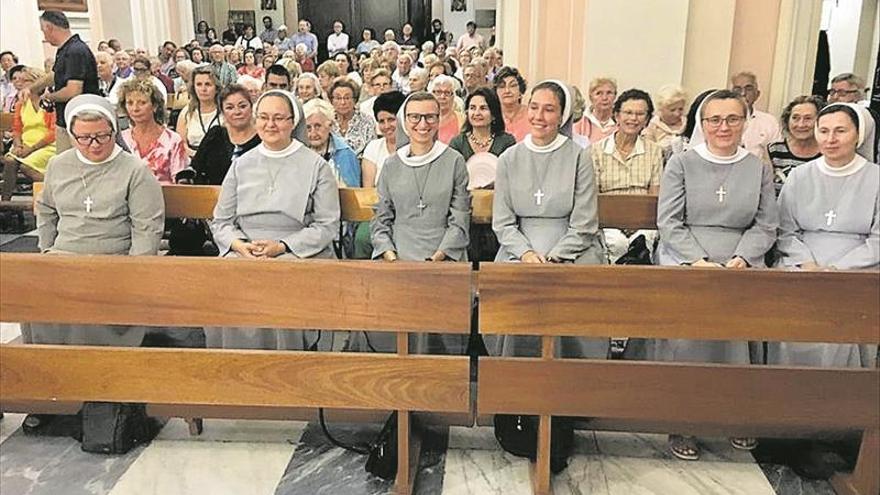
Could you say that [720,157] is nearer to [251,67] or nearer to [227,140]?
[227,140]

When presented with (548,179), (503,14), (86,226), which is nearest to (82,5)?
(503,14)

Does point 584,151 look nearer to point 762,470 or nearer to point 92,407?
point 762,470

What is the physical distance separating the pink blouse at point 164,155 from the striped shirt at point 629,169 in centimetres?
229

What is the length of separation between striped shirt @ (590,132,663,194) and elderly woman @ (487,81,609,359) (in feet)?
2.05

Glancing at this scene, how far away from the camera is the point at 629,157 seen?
13.2 feet

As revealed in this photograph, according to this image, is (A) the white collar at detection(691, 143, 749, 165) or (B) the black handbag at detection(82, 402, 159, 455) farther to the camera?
(A) the white collar at detection(691, 143, 749, 165)

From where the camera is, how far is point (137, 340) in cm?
329

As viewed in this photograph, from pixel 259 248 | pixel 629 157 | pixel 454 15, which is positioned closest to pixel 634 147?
pixel 629 157

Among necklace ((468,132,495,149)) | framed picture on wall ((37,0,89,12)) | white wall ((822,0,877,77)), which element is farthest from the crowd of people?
framed picture on wall ((37,0,89,12))

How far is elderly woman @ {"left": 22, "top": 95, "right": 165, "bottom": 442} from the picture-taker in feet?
10.8

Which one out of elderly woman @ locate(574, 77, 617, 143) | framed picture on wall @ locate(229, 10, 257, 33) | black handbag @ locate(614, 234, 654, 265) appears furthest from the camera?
framed picture on wall @ locate(229, 10, 257, 33)

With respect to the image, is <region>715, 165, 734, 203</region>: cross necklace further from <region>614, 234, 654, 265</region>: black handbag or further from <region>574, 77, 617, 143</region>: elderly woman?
<region>574, 77, 617, 143</region>: elderly woman

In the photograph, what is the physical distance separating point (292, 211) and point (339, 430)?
0.92 metres

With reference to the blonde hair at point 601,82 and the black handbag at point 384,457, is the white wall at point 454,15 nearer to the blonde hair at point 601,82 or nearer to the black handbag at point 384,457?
the blonde hair at point 601,82
